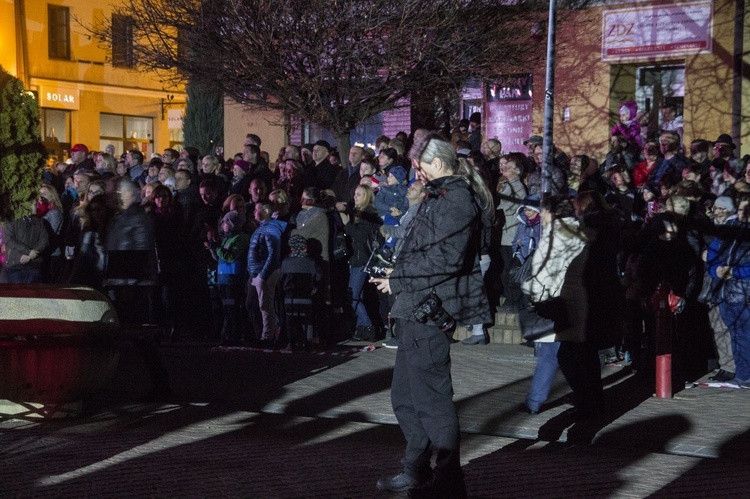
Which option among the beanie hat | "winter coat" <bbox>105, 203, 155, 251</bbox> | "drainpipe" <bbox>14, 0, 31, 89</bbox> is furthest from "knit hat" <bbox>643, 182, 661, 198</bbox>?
"drainpipe" <bbox>14, 0, 31, 89</bbox>

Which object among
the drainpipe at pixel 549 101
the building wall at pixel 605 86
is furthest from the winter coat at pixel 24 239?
the building wall at pixel 605 86

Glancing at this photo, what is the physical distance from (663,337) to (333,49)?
820 cm

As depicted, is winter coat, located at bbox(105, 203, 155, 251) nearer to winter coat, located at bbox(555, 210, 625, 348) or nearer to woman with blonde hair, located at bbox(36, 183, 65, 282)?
woman with blonde hair, located at bbox(36, 183, 65, 282)

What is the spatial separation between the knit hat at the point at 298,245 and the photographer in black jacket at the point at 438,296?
6.50 meters

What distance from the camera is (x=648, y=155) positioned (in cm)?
1477

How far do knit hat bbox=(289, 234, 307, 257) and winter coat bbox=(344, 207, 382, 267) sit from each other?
2.58 ft

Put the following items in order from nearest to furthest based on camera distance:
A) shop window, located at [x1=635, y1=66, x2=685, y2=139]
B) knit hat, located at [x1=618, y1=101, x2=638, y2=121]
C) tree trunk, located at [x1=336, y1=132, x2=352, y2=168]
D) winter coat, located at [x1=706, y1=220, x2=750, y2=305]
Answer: winter coat, located at [x1=706, y1=220, x2=750, y2=305] < knit hat, located at [x1=618, y1=101, x2=638, y2=121] < tree trunk, located at [x1=336, y1=132, x2=352, y2=168] < shop window, located at [x1=635, y1=66, x2=685, y2=139]

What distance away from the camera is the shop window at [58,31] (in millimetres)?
38500

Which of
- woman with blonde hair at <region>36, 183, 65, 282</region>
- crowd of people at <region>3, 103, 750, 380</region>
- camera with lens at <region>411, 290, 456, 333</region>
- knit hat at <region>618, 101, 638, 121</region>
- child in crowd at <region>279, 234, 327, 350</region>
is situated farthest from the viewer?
knit hat at <region>618, 101, 638, 121</region>

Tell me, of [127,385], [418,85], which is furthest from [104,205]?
[418,85]

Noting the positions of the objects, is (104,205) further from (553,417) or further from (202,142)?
(202,142)

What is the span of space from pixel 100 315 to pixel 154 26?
992 centimetres

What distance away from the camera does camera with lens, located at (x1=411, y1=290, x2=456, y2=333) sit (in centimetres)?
624

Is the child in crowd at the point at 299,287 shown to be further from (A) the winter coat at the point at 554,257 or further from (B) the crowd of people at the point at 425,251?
(A) the winter coat at the point at 554,257
